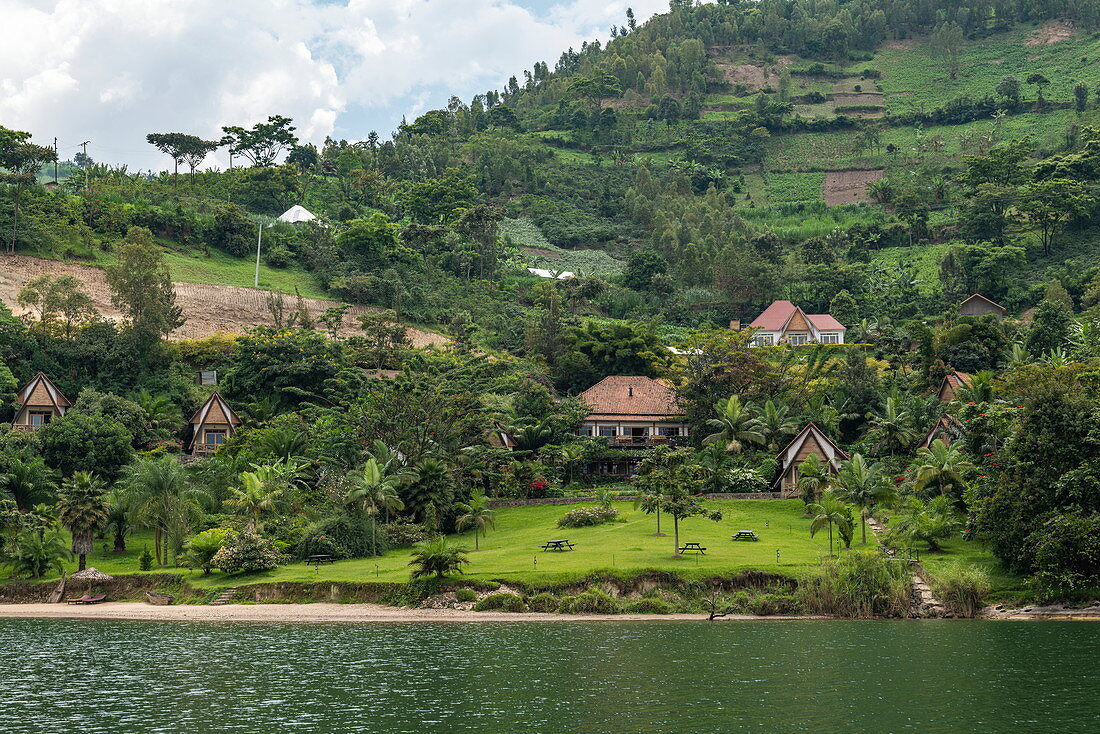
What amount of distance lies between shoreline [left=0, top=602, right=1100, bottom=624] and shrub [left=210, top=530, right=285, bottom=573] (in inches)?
103

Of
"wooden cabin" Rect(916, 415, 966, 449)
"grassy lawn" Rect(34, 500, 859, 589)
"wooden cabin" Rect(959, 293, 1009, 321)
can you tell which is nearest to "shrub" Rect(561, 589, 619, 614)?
"grassy lawn" Rect(34, 500, 859, 589)

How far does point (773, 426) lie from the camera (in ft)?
219

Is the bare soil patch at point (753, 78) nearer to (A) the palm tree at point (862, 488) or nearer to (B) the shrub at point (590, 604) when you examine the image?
(A) the palm tree at point (862, 488)

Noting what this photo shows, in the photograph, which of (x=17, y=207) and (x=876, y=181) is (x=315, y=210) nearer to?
(x=17, y=207)

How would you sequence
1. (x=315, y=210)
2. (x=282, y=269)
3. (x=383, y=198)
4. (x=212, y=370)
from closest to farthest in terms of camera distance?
(x=212, y=370), (x=282, y=269), (x=315, y=210), (x=383, y=198)

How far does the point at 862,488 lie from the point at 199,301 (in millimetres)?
61140

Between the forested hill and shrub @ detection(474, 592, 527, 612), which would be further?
the forested hill

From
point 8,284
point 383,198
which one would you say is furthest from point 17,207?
point 383,198

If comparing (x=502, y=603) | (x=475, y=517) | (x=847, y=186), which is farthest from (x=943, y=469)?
(x=847, y=186)

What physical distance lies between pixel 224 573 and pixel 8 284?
45.3 metres

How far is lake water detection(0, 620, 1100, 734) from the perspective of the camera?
26375 millimetres

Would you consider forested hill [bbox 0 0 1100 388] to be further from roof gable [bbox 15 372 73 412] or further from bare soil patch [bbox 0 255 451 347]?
roof gable [bbox 15 372 73 412]

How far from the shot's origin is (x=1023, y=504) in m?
43.8

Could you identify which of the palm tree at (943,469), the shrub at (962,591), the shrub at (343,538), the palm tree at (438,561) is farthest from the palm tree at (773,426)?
the palm tree at (438,561)
